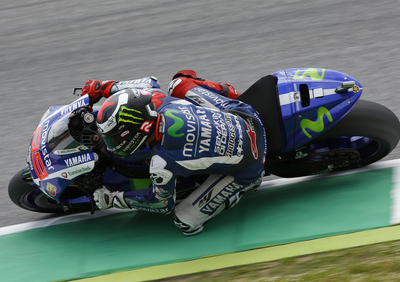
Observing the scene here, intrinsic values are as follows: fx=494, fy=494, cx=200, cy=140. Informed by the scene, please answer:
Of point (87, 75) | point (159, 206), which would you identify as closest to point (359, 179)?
point (159, 206)

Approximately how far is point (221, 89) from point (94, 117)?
3.94ft

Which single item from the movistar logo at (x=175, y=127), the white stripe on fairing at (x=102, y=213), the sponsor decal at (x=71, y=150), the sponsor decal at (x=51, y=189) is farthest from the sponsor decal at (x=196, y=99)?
the sponsor decal at (x=51, y=189)

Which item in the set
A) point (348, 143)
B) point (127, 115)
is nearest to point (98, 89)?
point (127, 115)

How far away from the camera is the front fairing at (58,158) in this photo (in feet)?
12.0

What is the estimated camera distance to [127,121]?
3.20 m

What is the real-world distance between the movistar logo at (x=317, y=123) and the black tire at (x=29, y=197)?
2.21 metres

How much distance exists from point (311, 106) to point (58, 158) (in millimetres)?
1946

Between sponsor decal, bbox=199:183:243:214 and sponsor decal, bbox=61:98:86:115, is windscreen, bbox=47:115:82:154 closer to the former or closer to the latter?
sponsor decal, bbox=61:98:86:115

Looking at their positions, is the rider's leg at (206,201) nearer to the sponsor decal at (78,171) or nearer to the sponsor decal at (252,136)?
the sponsor decal at (252,136)

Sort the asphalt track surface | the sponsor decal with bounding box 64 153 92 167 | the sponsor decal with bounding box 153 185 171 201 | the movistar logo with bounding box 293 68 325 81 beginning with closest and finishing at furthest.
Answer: the sponsor decal with bounding box 153 185 171 201, the sponsor decal with bounding box 64 153 92 167, the movistar logo with bounding box 293 68 325 81, the asphalt track surface

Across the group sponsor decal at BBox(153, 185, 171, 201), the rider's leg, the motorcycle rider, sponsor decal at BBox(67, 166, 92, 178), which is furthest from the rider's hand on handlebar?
the rider's leg

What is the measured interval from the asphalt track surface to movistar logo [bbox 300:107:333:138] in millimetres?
1691

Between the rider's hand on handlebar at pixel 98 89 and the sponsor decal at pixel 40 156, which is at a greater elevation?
the rider's hand on handlebar at pixel 98 89

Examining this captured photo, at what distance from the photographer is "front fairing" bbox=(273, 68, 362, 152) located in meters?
3.77
